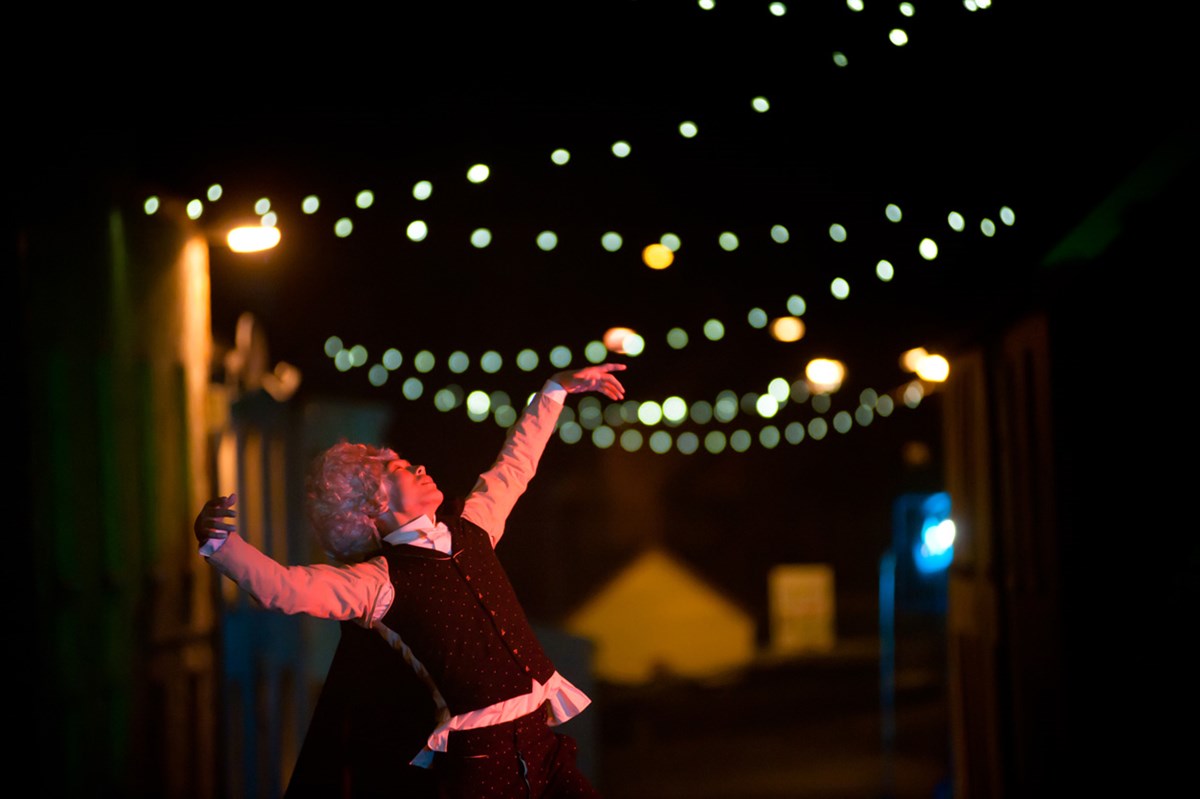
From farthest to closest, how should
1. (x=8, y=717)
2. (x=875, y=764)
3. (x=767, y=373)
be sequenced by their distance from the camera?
(x=767, y=373) → (x=875, y=764) → (x=8, y=717)

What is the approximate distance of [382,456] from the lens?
3.44 meters

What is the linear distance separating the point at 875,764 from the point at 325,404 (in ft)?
16.8

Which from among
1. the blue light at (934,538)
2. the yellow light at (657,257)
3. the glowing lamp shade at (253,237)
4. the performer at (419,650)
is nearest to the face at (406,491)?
the performer at (419,650)

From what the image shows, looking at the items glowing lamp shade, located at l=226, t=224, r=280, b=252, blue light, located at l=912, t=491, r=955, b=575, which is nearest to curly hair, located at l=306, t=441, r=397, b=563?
glowing lamp shade, located at l=226, t=224, r=280, b=252

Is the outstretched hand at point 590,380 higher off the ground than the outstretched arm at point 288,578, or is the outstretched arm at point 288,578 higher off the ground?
the outstretched hand at point 590,380

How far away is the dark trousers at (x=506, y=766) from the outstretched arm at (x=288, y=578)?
43 cm

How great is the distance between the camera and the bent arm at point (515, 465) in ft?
12.2

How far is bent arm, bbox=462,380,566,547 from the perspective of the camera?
12.2ft

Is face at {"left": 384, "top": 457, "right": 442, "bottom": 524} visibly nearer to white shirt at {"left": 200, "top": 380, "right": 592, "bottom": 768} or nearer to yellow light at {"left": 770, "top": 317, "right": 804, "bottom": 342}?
white shirt at {"left": 200, "top": 380, "right": 592, "bottom": 768}

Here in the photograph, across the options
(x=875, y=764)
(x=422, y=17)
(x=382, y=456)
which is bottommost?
(x=875, y=764)

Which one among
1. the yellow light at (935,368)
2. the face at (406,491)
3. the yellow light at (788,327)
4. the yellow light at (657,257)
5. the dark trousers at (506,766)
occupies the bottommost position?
the dark trousers at (506,766)

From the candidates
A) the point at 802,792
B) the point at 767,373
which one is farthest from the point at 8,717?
the point at 767,373

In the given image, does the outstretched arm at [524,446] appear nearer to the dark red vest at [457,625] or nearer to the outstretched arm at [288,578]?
the dark red vest at [457,625]

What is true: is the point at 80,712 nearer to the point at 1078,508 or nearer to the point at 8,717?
the point at 8,717
